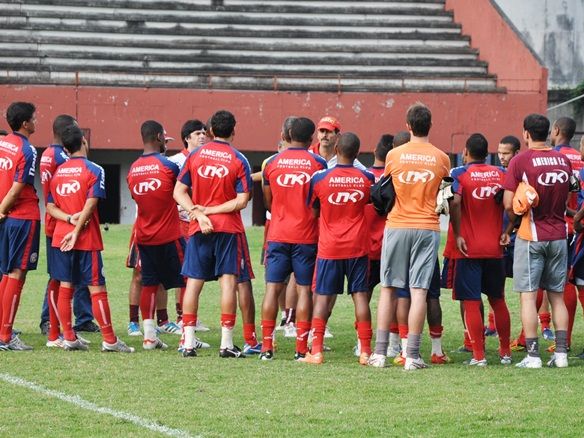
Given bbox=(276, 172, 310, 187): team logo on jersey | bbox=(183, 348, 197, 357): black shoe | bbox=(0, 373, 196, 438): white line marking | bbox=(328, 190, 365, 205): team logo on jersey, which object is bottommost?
bbox=(183, 348, 197, 357): black shoe

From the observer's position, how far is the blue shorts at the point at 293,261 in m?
10.8

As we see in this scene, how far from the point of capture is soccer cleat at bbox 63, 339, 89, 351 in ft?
36.4

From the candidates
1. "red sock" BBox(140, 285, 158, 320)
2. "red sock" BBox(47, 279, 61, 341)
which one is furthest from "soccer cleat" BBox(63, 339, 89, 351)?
"red sock" BBox(140, 285, 158, 320)

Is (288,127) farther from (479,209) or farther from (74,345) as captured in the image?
(74,345)

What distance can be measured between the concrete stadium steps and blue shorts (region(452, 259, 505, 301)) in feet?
62.5

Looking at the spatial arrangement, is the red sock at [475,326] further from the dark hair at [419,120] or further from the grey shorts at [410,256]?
the dark hair at [419,120]

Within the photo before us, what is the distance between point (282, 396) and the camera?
28.2 feet

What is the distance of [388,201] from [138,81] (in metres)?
19.8

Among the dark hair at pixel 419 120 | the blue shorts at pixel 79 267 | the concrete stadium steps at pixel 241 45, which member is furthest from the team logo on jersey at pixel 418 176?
the concrete stadium steps at pixel 241 45

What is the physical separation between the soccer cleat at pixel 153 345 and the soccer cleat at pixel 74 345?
0.57 m

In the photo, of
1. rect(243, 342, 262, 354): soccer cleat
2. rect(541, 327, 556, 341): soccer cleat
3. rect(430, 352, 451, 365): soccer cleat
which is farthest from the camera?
rect(541, 327, 556, 341): soccer cleat

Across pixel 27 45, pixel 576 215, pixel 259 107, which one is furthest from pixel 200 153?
pixel 27 45

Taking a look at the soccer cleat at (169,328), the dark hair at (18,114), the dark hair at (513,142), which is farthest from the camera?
the soccer cleat at (169,328)

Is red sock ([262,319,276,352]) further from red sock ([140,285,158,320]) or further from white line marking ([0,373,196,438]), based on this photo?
white line marking ([0,373,196,438])
